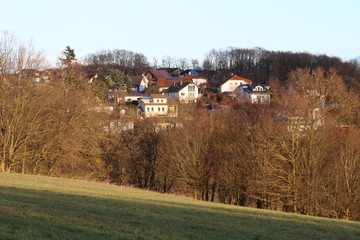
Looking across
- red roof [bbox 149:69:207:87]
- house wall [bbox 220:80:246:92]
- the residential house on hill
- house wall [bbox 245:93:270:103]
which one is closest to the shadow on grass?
house wall [bbox 245:93:270:103]

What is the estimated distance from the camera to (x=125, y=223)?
12047 mm

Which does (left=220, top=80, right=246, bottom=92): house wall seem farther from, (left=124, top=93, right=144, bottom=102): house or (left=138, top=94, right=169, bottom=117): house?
(left=138, top=94, right=169, bottom=117): house

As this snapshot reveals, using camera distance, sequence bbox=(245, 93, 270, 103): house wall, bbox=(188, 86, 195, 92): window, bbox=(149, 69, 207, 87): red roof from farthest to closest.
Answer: bbox=(149, 69, 207, 87): red roof → bbox=(188, 86, 195, 92): window → bbox=(245, 93, 270, 103): house wall

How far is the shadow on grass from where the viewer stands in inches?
398

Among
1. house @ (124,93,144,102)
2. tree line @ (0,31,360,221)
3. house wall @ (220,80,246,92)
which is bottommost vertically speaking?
tree line @ (0,31,360,221)

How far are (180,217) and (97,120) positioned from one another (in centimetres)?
2542

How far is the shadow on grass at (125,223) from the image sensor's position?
33.2ft

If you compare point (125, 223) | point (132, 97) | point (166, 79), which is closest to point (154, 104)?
point (132, 97)

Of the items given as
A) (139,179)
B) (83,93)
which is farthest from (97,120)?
(139,179)

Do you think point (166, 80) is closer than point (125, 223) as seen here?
No

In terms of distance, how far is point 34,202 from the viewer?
14.4m

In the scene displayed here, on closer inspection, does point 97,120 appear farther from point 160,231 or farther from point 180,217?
point 160,231

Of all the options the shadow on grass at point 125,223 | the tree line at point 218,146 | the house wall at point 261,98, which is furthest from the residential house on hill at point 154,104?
the shadow on grass at point 125,223

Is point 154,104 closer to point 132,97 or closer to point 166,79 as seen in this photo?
point 132,97
